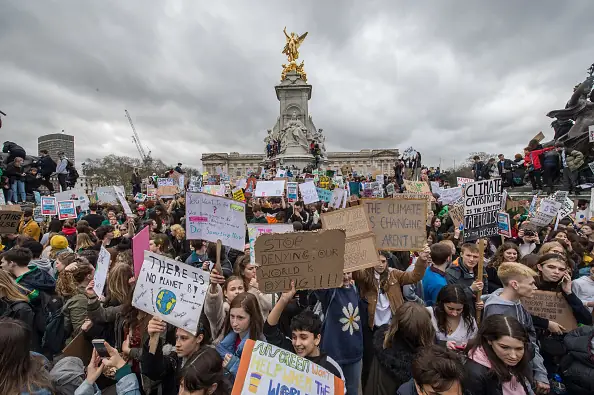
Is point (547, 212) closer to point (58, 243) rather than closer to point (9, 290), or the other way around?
point (9, 290)

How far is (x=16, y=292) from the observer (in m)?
3.32

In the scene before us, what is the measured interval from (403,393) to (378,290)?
1599mm

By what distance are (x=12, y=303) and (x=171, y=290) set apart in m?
1.61

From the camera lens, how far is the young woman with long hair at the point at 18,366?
2.01 m

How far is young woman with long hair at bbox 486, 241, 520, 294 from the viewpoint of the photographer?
16.0ft

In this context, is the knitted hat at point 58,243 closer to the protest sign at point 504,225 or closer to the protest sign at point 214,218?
the protest sign at point 214,218

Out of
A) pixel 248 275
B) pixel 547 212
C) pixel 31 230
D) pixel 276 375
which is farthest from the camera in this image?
pixel 31 230

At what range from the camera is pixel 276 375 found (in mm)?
1988

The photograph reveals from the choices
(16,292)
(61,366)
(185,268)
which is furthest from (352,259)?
(16,292)

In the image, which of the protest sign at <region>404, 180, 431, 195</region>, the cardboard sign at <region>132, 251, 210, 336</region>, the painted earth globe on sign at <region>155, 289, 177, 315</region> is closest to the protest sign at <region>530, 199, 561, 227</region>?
the protest sign at <region>404, 180, 431, 195</region>

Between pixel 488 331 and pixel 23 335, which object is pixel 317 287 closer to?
pixel 488 331

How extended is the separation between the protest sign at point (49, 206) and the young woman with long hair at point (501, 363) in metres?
10.2

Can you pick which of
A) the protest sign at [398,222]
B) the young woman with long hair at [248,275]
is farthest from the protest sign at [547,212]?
the young woman with long hair at [248,275]

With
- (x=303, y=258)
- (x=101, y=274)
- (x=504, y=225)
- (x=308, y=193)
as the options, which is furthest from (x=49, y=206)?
(x=504, y=225)
